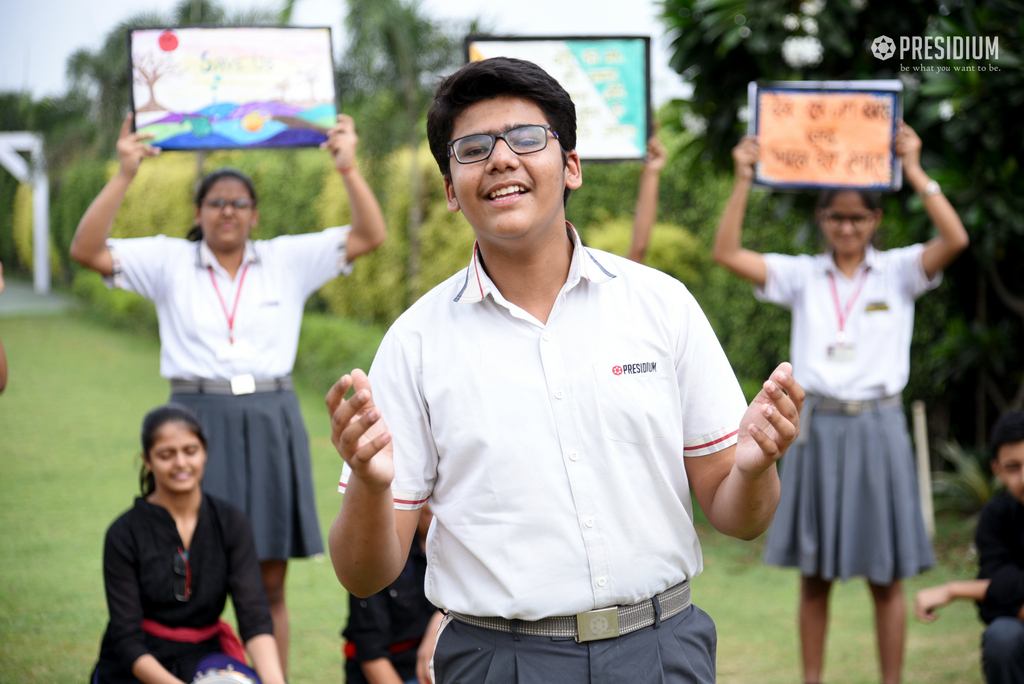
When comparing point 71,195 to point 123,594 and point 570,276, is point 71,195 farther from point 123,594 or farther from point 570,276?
point 570,276

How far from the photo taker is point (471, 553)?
178 centimetres

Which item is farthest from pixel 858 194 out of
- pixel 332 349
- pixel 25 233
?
pixel 25 233

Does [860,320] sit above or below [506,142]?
below

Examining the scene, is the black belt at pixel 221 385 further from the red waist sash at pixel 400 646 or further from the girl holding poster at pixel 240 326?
the red waist sash at pixel 400 646

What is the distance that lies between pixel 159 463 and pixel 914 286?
2.98 m

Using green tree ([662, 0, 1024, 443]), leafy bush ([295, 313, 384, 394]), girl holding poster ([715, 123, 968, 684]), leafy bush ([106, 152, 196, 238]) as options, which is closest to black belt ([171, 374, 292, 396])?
girl holding poster ([715, 123, 968, 684])

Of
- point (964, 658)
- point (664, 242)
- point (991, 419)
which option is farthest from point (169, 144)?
point (991, 419)

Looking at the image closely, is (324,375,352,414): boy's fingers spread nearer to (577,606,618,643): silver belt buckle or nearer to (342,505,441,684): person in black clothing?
(577,606,618,643): silver belt buckle

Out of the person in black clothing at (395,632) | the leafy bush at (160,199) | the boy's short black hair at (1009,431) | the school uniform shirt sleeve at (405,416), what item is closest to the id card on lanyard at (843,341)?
the boy's short black hair at (1009,431)

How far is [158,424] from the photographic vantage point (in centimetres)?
333

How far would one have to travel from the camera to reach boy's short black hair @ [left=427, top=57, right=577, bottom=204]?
1.80 meters

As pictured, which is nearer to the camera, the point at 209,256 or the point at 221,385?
the point at 221,385

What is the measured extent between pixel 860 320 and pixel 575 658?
106 inches

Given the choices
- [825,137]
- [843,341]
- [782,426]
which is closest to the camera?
[782,426]
